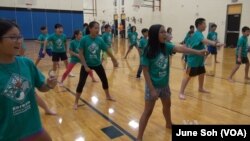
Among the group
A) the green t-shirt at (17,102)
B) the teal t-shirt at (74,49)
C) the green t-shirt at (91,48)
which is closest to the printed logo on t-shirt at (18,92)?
the green t-shirt at (17,102)

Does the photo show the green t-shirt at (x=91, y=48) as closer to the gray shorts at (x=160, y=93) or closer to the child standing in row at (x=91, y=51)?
the child standing in row at (x=91, y=51)

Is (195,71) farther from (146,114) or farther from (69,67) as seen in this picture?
(69,67)

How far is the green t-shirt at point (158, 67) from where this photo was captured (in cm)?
294

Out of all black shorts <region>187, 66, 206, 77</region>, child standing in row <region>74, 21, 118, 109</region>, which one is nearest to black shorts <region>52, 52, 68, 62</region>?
child standing in row <region>74, 21, 118, 109</region>

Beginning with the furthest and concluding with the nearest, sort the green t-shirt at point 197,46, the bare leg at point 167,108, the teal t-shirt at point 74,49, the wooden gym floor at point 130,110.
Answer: the teal t-shirt at point 74,49 → the green t-shirt at point 197,46 → the wooden gym floor at point 130,110 → the bare leg at point 167,108

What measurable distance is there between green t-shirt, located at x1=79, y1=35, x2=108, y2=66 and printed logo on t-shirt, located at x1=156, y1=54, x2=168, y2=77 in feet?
5.83

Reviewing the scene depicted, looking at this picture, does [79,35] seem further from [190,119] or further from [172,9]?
[172,9]

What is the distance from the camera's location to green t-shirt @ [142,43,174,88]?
294 cm

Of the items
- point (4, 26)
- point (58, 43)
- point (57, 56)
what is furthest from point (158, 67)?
point (57, 56)

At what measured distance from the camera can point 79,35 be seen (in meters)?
6.29

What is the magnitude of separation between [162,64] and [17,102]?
181cm

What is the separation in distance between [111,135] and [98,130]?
0.92ft

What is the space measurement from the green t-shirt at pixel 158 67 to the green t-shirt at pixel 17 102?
1458mm

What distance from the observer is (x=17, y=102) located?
1.70 meters
